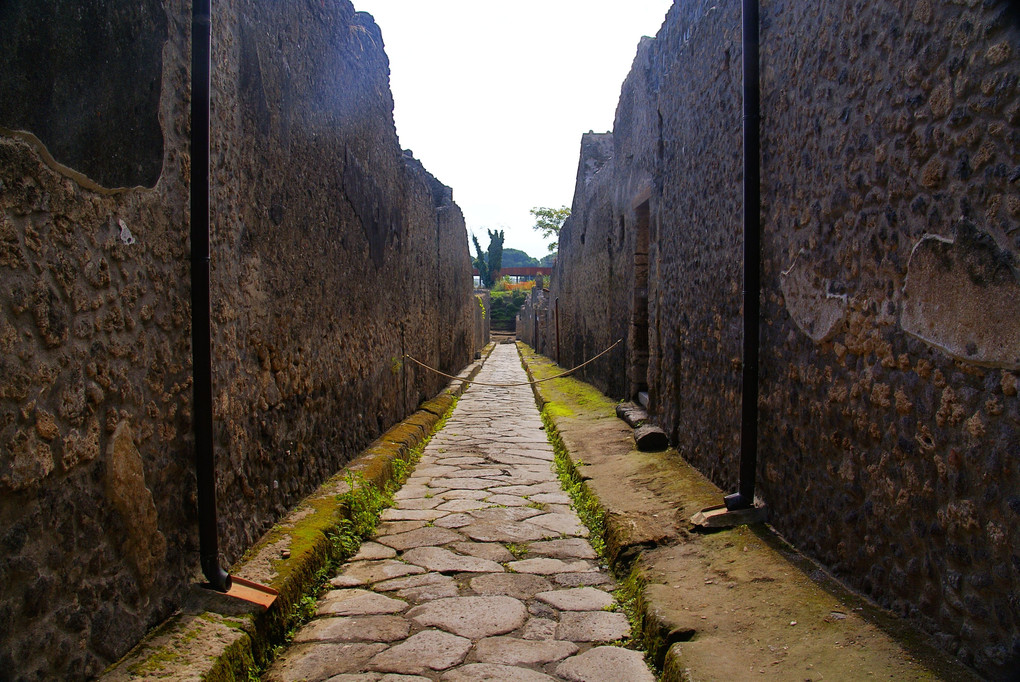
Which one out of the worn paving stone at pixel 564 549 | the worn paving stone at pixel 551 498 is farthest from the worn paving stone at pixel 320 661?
the worn paving stone at pixel 551 498

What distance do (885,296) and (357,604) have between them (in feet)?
6.75

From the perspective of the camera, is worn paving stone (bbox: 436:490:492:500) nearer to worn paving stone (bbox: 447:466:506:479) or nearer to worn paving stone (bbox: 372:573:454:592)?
worn paving stone (bbox: 447:466:506:479)

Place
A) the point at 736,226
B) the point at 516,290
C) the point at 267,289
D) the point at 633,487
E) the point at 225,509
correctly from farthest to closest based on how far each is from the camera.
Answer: the point at 516,290, the point at 633,487, the point at 736,226, the point at 267,289, the point at 225,509

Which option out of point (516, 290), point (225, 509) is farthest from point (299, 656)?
point (516, 290)

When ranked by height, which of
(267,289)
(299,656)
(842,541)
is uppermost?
(267,289)

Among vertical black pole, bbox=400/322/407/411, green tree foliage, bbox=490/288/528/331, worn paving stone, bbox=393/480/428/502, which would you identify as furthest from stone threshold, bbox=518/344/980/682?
green tree foliage, bbox=490/288/528/331

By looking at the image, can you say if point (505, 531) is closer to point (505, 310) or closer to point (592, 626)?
point (592, 626)

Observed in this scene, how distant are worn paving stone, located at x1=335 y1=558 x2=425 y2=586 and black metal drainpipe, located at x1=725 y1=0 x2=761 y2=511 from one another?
1398 mm

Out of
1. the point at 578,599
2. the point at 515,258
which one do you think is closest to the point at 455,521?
the point at 578,599

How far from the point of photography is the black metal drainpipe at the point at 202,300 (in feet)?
6.97

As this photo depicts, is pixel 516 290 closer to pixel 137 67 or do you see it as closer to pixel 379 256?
pixel 379 256

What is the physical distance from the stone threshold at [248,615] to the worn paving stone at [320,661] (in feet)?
0.22

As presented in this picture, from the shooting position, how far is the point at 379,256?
5297 mm

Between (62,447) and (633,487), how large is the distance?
9.49 feet
